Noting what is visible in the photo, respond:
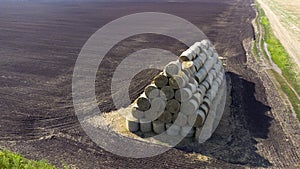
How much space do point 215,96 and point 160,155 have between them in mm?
4891

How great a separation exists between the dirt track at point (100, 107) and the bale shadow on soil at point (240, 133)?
0.12 feet

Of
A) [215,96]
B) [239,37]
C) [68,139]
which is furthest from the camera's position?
[239,37]

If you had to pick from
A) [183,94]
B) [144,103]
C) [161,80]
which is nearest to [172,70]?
[161,80]

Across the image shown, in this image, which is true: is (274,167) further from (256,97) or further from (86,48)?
(86,48)

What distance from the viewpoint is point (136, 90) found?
18359 millimetres

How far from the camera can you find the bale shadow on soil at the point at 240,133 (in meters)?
12.2

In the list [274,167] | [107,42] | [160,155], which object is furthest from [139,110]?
[107,42]

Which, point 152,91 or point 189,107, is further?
point 152,91

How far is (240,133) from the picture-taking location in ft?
45.5

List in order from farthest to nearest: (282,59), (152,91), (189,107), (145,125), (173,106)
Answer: (282,59) < (145,125) < (152,91) < (173,106) < (189,107)

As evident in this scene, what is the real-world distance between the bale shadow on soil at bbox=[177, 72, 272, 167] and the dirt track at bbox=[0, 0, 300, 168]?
0.12ft

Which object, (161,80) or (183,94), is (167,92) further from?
(183,94)

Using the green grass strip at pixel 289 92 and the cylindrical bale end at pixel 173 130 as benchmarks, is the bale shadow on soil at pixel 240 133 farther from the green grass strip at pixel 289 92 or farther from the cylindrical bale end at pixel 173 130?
the green grass strip at pixel 289 92

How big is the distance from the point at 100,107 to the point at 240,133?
678cm
